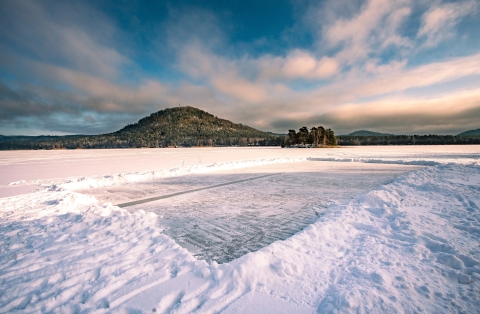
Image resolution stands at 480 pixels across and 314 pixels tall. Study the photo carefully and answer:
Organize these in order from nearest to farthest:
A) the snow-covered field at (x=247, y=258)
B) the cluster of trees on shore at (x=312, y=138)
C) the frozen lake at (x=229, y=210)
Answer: the snow-covered field at (x=247, y=258) → the frozen lake at (x=229, y=210) → the cluster of trees on shore at (x=312, y=138)

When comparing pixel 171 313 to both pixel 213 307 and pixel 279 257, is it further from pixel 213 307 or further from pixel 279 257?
pixel 279 257

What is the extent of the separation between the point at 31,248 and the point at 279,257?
12.3 ft

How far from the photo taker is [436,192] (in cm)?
652

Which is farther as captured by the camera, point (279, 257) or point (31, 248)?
point (31, 248)

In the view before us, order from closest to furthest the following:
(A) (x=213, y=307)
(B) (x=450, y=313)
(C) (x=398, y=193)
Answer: (B) (x=450, y=313) < (A) (x=213, y=307) < (C) (x=398, y=193)

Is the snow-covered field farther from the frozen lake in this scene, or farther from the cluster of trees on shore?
the cluster of trees on shore

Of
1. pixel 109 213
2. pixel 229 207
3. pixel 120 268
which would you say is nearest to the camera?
pixel 120 268

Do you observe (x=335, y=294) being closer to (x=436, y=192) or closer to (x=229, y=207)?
(x=229, y=207)

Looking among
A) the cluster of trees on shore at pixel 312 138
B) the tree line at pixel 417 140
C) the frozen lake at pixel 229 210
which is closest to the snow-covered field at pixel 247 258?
the frozen lake at pixel 229 210

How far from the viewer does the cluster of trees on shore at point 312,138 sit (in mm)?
68500

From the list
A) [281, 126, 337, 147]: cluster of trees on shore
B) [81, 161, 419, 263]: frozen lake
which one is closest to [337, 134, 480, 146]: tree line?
[281, 126, 337, 147]: cluster of trees on shore

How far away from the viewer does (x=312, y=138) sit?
70938 mm

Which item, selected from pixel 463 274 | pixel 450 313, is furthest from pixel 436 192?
pixel 450 313

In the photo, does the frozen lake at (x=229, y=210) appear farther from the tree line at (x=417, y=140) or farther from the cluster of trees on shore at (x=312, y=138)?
the tree line at (x=417, y=140)
